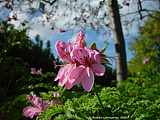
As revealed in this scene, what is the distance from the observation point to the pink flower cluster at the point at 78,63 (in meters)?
3.35

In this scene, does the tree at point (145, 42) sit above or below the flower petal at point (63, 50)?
below

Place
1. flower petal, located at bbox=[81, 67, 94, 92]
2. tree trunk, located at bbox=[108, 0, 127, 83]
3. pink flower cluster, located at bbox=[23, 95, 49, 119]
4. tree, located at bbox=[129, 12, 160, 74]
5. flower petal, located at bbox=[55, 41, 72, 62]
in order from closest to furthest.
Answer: flower petal, located at bbox=[81, 67, 94, 92] < flower petal, located at bbox=[55, 41, 72, 62] < pink flower cluster, located at bbox=[23, 95, 49, 119] < tree trunk, located at bbox=[108, 0, 127, 83] < tree, located at bbox=[129, 12, 160, 74]

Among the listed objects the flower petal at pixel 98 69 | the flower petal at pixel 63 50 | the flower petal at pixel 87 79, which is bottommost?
the flower petal at pixel 87 79

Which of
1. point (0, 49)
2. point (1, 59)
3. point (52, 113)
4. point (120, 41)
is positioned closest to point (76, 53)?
point (52, 113)

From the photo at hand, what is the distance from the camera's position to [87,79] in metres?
3.34

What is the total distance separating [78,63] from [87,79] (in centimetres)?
14

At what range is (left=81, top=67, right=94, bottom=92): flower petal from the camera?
130 inches

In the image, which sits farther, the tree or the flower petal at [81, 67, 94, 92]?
the tree

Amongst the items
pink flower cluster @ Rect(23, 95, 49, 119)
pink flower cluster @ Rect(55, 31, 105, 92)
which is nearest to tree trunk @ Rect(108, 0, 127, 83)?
pink flower cluster @ Rect(23, 95, 49, 119)

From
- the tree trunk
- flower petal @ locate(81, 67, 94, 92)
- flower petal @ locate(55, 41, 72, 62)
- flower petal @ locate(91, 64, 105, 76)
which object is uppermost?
flower petal @ locate(55, 41, 72, 62)

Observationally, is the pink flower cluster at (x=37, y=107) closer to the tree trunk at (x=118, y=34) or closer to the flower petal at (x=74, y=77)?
the flower petal at (x=74, y=77)

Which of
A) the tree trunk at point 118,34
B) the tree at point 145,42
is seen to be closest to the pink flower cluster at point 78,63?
the tree trunk at point 118,34

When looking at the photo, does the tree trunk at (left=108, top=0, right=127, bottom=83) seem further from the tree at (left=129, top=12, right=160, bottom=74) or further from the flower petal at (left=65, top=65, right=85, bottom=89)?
the tree at (left=129, top=12, right=160, bottom=74)

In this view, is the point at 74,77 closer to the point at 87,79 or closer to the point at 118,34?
the point at 87,79
